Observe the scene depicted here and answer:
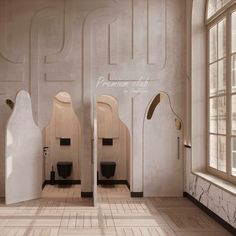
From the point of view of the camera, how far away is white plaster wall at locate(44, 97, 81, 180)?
27.6ft

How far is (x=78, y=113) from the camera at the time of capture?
6.96m

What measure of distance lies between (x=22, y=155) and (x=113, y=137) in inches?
95.5

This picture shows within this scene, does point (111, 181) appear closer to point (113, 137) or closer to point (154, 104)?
point (113, 137)

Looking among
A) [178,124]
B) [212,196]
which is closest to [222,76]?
[178,124]

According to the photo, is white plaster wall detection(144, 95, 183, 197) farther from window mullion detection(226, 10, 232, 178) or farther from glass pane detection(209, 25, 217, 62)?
window mullion detection(226, 10, 232, 178)

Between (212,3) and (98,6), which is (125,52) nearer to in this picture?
(98,6)

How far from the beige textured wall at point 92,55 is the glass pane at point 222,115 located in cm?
125

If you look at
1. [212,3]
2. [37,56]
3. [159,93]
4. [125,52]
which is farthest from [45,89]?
[212,3]

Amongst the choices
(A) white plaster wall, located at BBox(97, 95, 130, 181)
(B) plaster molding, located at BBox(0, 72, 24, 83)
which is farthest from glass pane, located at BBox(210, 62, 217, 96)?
(B) plaster molding, located at BBox(0, 72, 24, 83)

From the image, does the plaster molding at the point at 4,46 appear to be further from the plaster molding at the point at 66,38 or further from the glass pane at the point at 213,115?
the glass pane at the point at 213,115

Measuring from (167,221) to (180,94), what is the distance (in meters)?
2.54


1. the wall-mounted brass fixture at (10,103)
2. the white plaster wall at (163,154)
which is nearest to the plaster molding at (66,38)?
the wall-mounted brass fixture at (10,103)

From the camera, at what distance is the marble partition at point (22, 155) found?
642 centimetres

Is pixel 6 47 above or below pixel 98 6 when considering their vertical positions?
below
